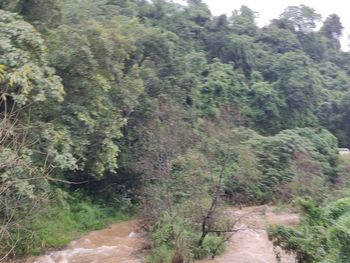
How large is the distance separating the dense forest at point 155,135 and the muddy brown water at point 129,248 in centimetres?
38

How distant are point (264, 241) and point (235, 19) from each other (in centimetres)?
1847

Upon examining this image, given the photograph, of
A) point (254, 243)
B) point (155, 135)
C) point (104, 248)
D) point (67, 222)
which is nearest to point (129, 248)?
point (104, 248)

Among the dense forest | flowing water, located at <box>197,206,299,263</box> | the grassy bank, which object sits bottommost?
the grassy bank

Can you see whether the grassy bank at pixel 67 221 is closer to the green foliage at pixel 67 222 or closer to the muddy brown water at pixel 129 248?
the green foliage at pixel 67 222

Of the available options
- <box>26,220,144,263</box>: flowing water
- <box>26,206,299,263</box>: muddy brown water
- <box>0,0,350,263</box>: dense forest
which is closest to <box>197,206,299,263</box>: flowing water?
<box>26,206,299,263</box>: muddy brown water

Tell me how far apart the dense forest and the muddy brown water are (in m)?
0.38

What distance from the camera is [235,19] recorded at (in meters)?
28.2

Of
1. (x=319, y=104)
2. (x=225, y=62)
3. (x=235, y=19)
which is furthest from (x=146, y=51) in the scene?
(x=235, y=19)

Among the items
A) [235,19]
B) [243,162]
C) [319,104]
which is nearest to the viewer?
[243,162]

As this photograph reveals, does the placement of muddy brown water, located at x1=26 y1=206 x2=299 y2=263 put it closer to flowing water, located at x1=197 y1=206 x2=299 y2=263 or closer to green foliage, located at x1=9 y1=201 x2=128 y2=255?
flowing water, located at x1=197 y1=206 x2=299 y2=263

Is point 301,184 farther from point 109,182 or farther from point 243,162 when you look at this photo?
point 109,182

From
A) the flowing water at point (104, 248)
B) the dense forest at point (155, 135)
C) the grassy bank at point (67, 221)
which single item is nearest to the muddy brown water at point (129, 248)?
the flowing water at point (104, 248)

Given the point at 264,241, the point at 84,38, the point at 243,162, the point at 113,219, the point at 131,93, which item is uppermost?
the point at 84,38

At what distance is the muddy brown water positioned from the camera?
10.5m
